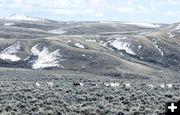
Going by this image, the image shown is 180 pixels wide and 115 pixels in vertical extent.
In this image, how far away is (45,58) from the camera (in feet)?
273

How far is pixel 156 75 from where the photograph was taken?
71.2m

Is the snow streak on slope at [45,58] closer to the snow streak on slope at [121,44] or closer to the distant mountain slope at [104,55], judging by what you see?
the distant mountain slope at [104,55]

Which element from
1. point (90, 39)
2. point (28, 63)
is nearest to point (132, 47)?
point (90, 39)

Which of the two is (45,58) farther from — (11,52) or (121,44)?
(121,44)

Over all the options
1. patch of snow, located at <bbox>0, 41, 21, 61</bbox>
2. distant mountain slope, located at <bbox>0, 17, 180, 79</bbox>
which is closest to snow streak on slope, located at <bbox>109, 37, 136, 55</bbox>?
distant mountain slope, located at <bbox>0, 17, 180, 79</bbox>

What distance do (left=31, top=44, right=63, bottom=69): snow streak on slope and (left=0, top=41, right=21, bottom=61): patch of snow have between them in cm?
499

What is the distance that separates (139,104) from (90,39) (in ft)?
316

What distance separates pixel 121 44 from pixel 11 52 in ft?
127

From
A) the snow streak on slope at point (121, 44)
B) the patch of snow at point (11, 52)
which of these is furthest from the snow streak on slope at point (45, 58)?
the snow streak on slope at point (121, 44)

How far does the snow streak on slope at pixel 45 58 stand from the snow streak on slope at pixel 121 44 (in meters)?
24.6

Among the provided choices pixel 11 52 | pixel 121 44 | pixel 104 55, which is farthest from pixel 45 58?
pixel 121 44

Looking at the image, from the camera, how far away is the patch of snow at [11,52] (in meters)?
83.8

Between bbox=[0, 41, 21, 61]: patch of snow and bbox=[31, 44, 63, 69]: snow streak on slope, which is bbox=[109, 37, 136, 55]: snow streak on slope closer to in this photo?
bbox=[31, 44, 63, 69]: snow streak on slope

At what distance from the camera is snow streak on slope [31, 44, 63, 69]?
7713 centimetres
